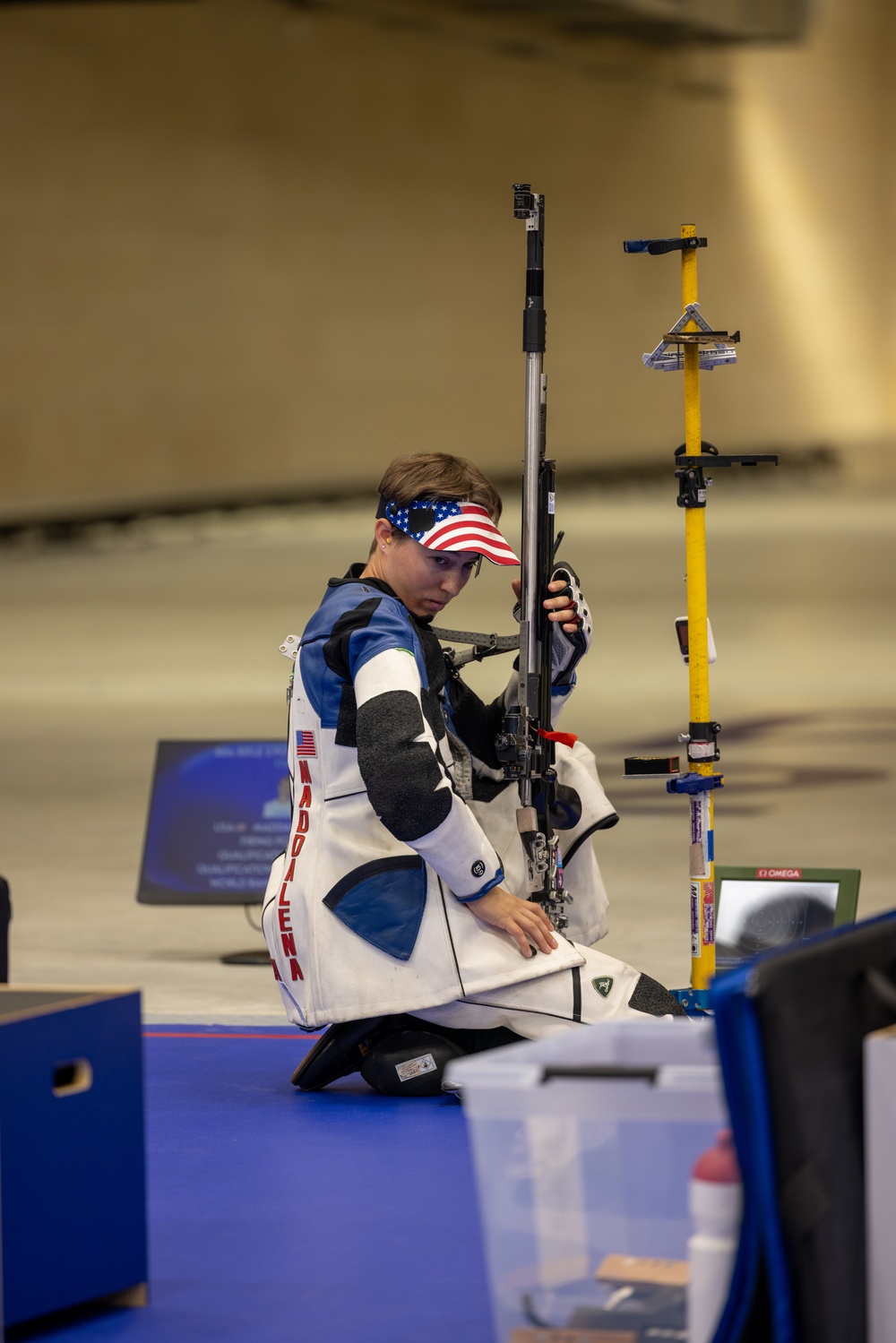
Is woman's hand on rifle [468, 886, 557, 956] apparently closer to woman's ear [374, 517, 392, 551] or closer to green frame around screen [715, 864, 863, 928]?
woman's ear [374, 517, 392, 551]

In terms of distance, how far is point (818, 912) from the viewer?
4742mm

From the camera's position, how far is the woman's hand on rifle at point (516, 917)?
395 centimetres

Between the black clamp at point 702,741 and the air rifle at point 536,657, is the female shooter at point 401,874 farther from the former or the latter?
the black clamp at point 702,741

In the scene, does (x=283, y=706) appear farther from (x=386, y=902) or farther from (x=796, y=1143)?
(x=796, y=1143)

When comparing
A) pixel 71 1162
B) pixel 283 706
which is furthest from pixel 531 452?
pixel 283 706

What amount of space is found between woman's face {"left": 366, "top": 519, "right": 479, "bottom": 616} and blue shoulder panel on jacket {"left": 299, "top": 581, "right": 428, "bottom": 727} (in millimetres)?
59

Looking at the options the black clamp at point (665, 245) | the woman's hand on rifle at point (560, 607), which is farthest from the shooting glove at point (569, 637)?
the black clamp at point (665, 245)

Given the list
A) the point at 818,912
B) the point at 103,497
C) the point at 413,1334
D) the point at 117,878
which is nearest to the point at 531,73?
the point at 103,497

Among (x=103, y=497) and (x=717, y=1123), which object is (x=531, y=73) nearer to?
(x=103, y=497)

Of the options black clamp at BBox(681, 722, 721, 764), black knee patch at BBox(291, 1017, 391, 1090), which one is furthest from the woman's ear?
black knee patch at BBox(291, 1017, 391, 1090)

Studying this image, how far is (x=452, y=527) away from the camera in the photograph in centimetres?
401

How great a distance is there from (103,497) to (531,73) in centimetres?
1050

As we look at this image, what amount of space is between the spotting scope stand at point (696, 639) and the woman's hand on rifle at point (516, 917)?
54 centimetres

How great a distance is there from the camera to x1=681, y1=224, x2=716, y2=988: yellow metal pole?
4.46m
